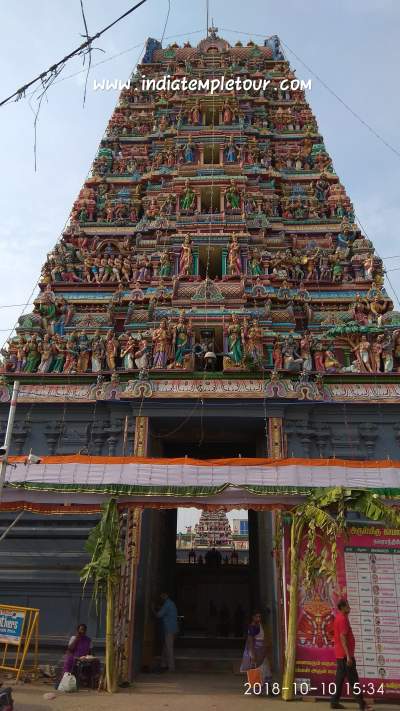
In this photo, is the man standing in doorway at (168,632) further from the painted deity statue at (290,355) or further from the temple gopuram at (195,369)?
the painted deity statue at (290,355)

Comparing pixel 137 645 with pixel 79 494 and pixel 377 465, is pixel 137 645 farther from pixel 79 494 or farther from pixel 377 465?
pixel 377 465

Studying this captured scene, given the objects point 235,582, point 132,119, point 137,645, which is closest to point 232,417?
point 137,645

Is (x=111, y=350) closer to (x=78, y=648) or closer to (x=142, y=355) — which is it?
(x=142, y=355)

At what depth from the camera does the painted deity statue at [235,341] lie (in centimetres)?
1379

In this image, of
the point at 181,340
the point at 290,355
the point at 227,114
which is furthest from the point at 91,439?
the point at 227,114

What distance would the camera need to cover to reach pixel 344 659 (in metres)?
7.11

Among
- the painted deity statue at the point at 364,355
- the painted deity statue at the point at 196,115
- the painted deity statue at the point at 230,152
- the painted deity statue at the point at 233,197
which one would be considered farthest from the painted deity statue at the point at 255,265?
the painted deity statue at the point at 196,115

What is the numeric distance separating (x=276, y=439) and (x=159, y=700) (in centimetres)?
596

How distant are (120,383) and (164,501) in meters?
Result: 5.06

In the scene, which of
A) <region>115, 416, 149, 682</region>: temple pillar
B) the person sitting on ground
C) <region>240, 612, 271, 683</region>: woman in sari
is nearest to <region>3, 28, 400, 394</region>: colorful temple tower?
<region>115, 416, 149, 682</region>: temple pillar

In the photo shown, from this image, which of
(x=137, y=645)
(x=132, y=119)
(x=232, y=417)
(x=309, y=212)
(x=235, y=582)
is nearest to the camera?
(x=137, y=645)

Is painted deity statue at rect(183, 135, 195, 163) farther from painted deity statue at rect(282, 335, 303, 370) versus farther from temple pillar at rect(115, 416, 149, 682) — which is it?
temple pillar at rect(115, 416, 149, 682)

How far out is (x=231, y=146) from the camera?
2128 cm

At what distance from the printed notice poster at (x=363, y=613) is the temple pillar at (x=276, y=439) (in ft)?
A: 13.0
